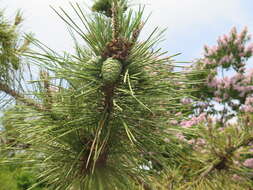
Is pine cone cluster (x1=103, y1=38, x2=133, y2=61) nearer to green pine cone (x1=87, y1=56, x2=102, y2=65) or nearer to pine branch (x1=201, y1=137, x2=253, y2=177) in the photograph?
green pine cone (x1=87, y1=56, x2=102, y2=65)

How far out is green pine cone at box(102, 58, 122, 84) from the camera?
2.75ft

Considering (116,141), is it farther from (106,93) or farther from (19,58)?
(19,58)

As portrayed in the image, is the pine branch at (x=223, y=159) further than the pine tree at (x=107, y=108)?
Yes

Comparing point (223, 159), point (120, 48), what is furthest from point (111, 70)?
point (223, 159)

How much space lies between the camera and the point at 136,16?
96 centimetres

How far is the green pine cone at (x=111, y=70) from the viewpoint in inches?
33.1

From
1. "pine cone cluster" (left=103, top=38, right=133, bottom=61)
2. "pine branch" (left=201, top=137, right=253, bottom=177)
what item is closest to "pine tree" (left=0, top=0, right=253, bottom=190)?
"pine cone cluster" (left=103, top=38, right=133, bottom=61)

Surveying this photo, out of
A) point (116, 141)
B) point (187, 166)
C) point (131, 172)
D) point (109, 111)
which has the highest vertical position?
point (109, 111)

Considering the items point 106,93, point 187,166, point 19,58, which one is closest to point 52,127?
point 106,93

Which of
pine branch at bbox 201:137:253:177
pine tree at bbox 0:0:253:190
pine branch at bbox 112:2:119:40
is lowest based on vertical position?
pine branch at bbox 201:137:253:177

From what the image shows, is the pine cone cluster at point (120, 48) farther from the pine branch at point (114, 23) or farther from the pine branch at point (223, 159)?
the pine branch at point (223, 159)

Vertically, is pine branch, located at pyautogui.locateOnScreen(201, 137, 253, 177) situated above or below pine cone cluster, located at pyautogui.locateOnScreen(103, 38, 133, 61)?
below

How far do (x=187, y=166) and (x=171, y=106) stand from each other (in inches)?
29.8

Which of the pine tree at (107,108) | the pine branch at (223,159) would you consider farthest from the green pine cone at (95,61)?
the pine branch at (223,159)
